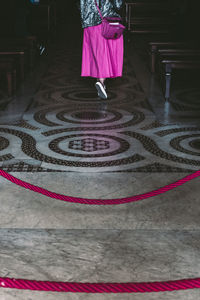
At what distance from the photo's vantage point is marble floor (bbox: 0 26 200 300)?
5.65ft

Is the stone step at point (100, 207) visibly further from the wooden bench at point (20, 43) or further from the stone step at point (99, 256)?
the wooden bench at point (20, 43)

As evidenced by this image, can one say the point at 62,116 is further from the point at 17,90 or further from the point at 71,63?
the point at 71,63

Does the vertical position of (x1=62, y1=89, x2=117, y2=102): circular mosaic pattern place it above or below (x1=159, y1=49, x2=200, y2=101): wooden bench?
below

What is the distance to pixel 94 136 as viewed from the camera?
3500 millimetres

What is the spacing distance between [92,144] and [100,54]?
5.52 ft

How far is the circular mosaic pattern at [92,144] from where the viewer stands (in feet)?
10.3

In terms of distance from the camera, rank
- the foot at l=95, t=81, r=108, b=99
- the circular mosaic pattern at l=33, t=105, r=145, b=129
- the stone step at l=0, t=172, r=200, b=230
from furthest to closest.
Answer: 1. the foot at l=95, t=81, r=108, b=99
2. the circular mosaic pattern at l=33, t=105, r=145, b=129
3. the stone step at l=0, t=172, r=200, b=230

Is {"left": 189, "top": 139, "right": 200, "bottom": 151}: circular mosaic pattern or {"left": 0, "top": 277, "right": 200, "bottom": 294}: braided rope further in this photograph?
{"left": 189, "top": 139, "right": 200, "bottom": 151}: circular mosaic pattern

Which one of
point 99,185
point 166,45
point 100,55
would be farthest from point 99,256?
point 166,45

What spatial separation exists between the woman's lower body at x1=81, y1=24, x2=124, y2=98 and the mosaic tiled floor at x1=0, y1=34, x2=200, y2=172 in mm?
277

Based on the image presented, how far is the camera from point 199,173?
2.08 metres

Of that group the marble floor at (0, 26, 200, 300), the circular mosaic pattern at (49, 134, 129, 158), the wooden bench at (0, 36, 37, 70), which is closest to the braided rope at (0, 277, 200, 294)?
the marble floor at (0, 26, 200, 300)

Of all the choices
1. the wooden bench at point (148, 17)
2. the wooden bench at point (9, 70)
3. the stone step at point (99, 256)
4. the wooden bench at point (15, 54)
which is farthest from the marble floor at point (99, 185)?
the wooden bench at point (148, 17)

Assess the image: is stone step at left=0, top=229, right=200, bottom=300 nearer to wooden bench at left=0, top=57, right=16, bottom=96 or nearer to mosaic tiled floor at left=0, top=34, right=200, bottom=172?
mosaic tiled floor at left=0, top=34, right=200, bottom=172
